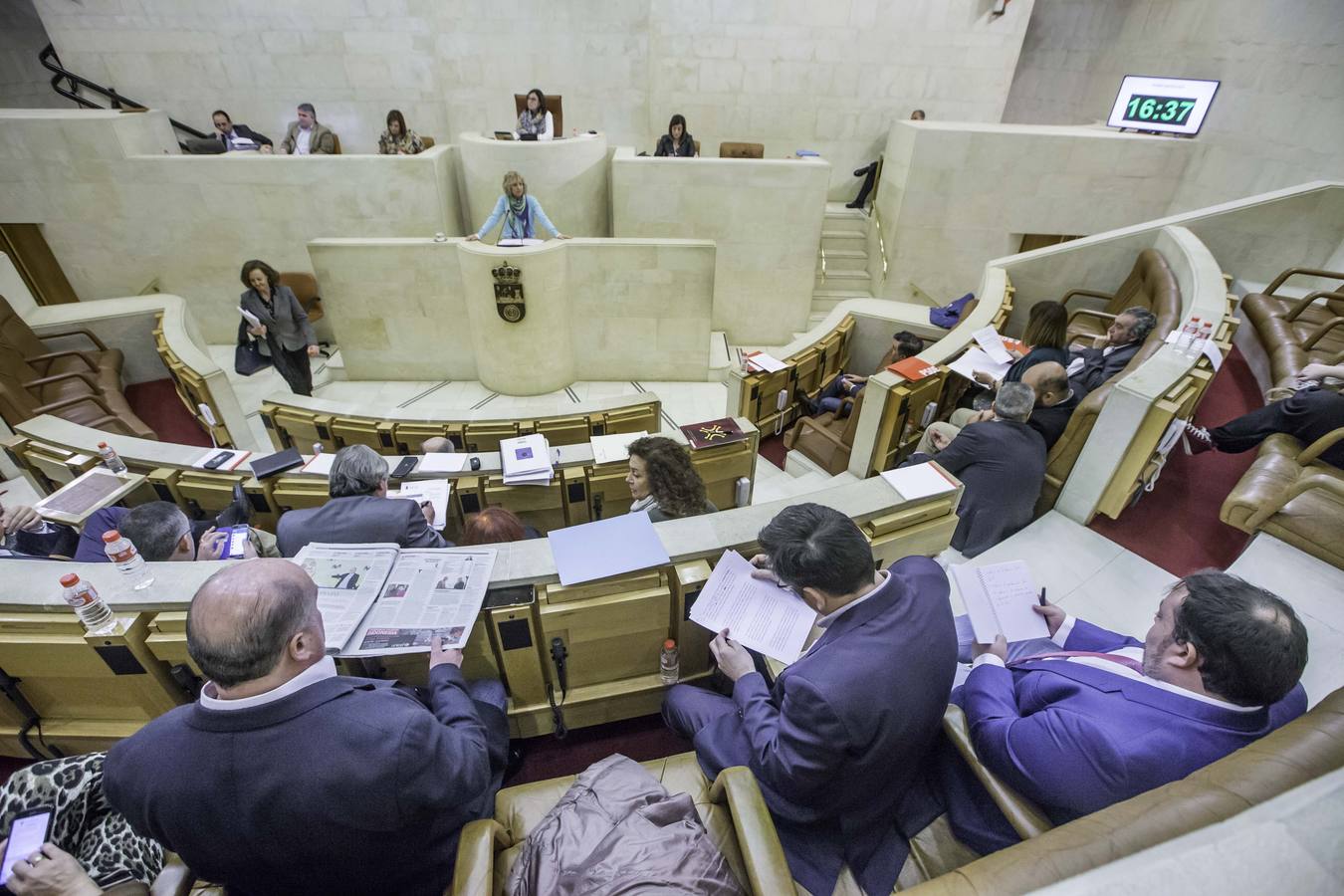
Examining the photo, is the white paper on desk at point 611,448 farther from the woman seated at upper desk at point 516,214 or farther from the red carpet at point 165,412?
the red carpet at point 165,412

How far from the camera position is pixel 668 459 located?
2570mm

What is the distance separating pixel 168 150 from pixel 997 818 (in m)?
10.2

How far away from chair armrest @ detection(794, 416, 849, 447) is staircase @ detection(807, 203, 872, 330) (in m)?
3.48

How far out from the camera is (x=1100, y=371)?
387cm

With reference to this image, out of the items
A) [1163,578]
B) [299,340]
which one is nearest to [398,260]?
[299,340]

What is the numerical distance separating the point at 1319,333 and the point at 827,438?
131 inches

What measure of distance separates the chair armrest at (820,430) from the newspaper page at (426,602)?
3.35m

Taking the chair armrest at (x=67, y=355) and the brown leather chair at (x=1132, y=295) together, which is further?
the chair armrest at (x=67, y=355)

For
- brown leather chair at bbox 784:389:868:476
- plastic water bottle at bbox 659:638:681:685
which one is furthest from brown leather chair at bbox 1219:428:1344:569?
plastic water bottle at bbox 659:638:681:685

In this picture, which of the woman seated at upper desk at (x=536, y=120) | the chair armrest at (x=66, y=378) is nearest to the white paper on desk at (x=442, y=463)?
the chair armrest at (x=66, y=378)

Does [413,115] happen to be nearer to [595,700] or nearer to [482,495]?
[482,495]

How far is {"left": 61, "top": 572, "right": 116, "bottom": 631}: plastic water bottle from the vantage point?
1731mm

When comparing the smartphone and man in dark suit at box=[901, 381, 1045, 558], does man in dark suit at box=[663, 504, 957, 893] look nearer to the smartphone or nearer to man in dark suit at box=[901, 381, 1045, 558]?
man in dark suit at box=[901, 381, 1045, 558]

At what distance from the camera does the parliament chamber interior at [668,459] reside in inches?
52.2
